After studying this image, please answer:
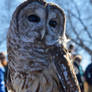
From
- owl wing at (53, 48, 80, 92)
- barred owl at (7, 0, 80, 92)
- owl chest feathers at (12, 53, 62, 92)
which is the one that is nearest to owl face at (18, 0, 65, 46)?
barred owl at (7, 0, 80, 92)

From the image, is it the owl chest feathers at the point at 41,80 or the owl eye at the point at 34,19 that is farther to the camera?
the owl eye at the point at 34,19

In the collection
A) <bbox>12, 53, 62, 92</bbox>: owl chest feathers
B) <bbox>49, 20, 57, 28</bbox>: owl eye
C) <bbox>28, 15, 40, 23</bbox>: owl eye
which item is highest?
<bbox>28, 15, 40, 23</bbox>: owl eye

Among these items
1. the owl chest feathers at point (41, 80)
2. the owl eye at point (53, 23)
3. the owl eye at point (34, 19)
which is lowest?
the owl chest feathers at point (41, 80)

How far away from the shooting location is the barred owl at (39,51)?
270 centimetres

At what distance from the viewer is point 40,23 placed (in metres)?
2.77

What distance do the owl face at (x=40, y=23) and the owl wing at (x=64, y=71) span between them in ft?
0.43

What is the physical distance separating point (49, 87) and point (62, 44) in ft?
1.50

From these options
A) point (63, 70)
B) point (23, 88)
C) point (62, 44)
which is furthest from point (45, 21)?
point (23, 88)

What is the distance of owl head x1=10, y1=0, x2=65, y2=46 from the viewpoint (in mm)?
2752

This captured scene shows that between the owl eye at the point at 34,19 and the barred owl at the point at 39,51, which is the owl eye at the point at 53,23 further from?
the owl eye at the point at 34,19

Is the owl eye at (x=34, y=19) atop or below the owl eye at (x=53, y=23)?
atop

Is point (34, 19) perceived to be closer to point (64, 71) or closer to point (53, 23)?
point (53, 23)

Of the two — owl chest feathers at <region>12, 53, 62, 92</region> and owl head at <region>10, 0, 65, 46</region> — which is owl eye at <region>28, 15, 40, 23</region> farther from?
owl chest feathers at <region>12, 53, 62, 92</region>

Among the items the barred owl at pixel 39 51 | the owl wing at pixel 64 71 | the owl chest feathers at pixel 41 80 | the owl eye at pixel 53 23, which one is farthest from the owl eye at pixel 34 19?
the owl chest feathers at pixel 41 80
